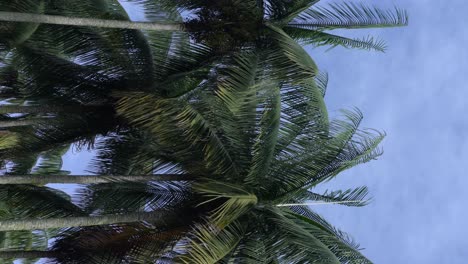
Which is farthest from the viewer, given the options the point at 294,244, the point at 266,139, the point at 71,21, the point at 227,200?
the point at 71,21

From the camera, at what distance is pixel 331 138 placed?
15.8 meters

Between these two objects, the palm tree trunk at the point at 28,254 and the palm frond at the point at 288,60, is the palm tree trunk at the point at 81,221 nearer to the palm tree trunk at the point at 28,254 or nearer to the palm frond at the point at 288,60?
the palm tree trunk at the point at 28,254

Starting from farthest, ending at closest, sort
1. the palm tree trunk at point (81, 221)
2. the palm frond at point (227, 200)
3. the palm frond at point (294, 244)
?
the palm tree trunk at point (81, 221)
the palm frond at point (227, 200)
the palm frond at point (294, 244)

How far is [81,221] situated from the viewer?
48.8 ft

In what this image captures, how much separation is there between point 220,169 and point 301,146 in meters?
1.93

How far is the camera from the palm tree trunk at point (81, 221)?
47.4 ft

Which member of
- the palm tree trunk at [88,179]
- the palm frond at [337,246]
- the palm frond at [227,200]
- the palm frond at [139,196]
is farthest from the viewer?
the palm tree trunk at [88,179]

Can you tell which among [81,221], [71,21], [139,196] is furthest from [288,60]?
[81,221]

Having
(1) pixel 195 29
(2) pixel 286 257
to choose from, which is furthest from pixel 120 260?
(1) pixel 195 29

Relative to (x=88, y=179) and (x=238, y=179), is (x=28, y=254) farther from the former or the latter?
(x=238, y=179)

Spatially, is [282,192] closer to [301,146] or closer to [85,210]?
[301,146]

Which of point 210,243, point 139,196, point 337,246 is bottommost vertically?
point 210,243

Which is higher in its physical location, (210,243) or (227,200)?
(227,200)

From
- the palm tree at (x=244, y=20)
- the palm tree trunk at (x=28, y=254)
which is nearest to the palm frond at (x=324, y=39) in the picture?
the palm tree at (x=244, y=20)
